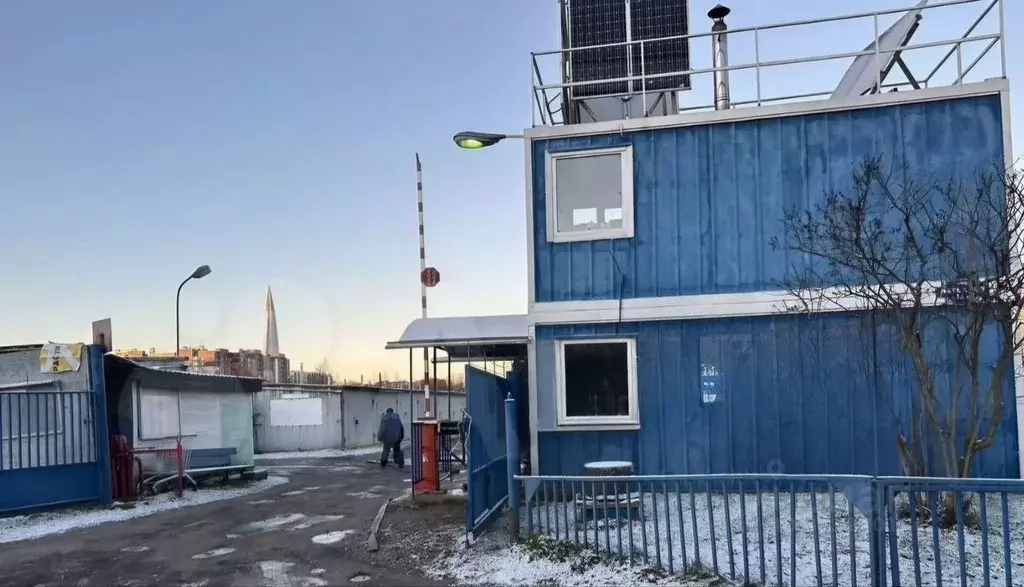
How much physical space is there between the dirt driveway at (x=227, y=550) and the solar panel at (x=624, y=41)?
23.3 feet

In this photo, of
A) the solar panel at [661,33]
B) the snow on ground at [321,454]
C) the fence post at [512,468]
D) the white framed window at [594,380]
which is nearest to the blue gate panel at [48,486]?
the white framed window at [594,380]

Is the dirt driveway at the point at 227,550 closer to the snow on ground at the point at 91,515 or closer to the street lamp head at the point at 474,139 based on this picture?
the snow on ground at the point at 91,515

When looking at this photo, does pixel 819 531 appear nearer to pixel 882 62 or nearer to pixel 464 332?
pixel 464 332

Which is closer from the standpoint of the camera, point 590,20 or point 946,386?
point 946,386

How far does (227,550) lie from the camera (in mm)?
10383

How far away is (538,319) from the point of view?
11.7m

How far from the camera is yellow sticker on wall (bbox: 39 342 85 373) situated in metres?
14.4

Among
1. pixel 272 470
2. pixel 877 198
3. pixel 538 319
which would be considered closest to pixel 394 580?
pixel 538 319

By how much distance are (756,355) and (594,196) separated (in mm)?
2904

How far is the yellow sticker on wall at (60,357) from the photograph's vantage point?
14.4m

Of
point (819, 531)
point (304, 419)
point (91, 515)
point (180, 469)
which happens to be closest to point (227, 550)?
point (91, 515)

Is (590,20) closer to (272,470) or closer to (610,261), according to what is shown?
(610,261)

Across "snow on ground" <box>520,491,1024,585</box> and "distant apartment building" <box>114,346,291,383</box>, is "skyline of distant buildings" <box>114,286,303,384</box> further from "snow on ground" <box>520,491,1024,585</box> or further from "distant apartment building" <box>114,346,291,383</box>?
"snow on ground" <box>520,491,1024,585</box>

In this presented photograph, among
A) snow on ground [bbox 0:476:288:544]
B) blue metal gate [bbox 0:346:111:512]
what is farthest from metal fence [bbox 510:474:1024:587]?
blue metal gate [bbox 0:346:111:512]
